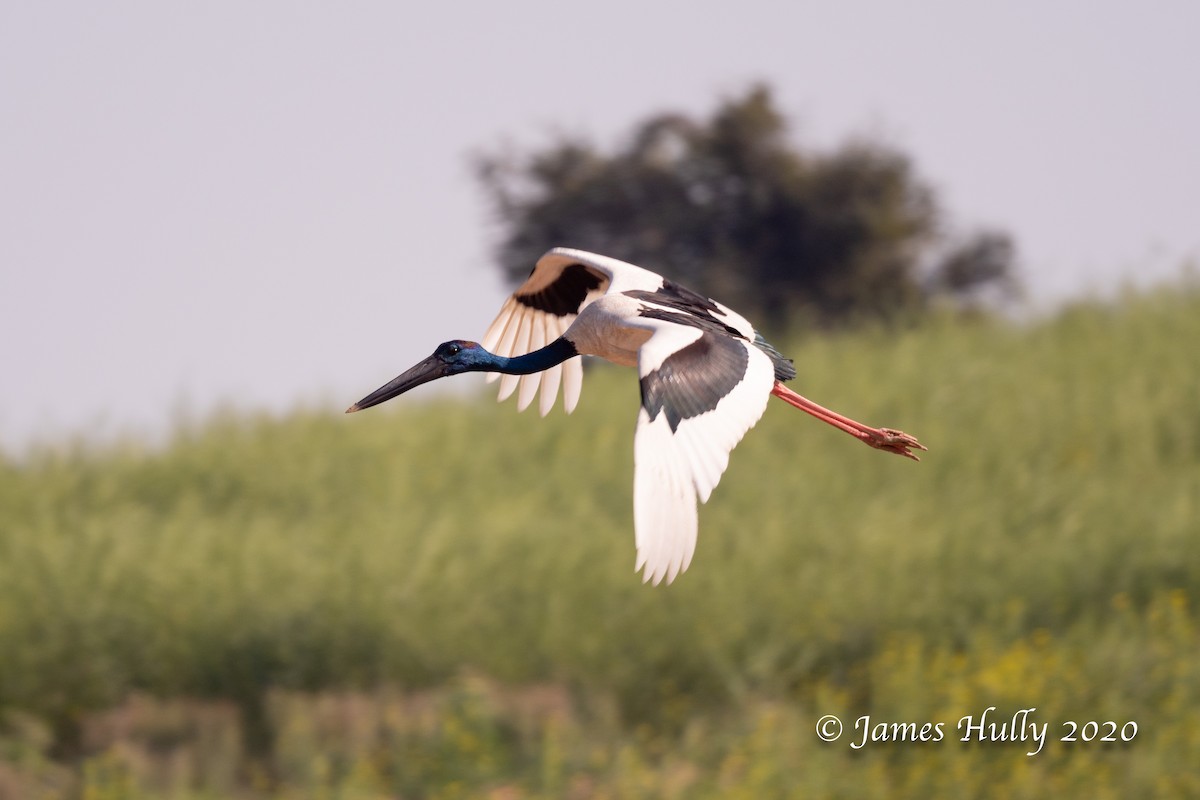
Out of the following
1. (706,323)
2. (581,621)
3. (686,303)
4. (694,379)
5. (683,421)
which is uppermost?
(686,303)

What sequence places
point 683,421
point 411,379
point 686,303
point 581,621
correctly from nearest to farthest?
point 683,421 → point 686,303 → point 411,379 → point 581,621

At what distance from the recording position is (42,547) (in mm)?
12977

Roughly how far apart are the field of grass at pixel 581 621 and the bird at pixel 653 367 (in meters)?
3.62

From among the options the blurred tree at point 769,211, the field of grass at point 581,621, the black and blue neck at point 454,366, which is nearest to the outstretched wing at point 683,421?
the black and blue neck at point 454,366

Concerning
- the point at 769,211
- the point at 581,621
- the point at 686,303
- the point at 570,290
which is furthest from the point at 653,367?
the point at 769,211

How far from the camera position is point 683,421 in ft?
17.6

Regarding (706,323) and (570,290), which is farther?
(570,290)

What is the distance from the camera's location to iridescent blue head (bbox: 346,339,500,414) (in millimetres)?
7008

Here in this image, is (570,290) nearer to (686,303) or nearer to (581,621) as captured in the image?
(686,303)

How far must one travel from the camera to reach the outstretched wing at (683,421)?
485 centimetres

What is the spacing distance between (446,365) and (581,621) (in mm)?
5323

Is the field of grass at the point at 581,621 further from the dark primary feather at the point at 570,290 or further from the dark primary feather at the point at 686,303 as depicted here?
the dark primary feather at the point at 686,303

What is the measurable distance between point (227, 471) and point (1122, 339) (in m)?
9.17

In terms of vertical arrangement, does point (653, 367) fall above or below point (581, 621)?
above
